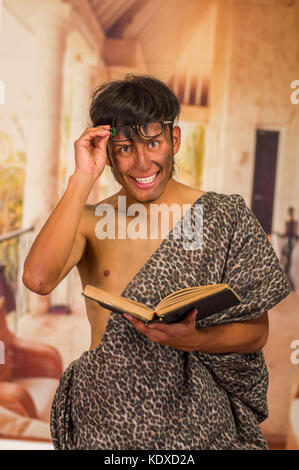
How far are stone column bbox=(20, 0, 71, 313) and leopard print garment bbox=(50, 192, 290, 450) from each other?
5.24ft

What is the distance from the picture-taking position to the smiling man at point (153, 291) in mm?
1313

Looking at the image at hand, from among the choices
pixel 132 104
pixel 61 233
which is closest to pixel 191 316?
pixel 61 233

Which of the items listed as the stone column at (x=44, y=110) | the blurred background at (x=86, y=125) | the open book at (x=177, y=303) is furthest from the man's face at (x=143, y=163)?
the stone column at (x=44, y=110)

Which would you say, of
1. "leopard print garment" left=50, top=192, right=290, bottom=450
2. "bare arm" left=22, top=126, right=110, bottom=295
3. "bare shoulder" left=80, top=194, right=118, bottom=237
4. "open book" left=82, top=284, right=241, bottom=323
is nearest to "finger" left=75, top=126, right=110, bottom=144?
"bare arm" left=22, top=126, right=110, bottom=295

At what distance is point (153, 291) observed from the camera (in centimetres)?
135

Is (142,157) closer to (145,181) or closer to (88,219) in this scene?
(145,181)

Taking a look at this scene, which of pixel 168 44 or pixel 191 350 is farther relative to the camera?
pixel 168 44

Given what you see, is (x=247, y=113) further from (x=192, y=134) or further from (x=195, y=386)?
(x=195, y=386)

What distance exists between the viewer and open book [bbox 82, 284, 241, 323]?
1067 mm

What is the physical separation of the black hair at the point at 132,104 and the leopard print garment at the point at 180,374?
33 centimetres

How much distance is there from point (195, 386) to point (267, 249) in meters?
0.45

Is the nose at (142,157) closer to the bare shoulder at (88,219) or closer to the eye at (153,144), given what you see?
the eye at (153,144)

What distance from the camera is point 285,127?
286 centimetres
